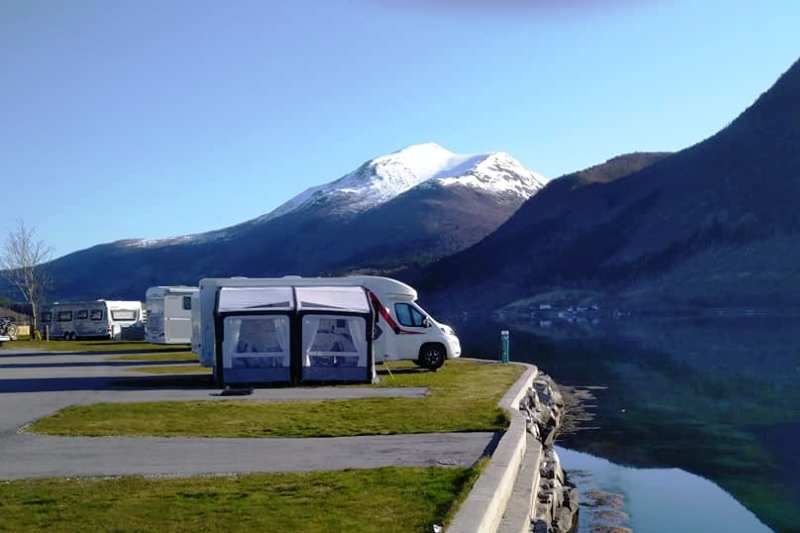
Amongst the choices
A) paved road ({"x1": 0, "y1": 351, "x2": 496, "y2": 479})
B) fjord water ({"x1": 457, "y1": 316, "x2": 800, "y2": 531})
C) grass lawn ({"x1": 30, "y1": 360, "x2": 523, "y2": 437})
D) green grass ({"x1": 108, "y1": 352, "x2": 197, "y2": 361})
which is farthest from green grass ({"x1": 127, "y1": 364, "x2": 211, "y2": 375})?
fjord water ({"x1": 457, "y1": 316, "x2": 800, "y2": 531})

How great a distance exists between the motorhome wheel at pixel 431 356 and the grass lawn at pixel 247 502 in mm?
16475

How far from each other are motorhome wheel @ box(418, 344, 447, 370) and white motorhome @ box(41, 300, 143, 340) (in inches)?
1515

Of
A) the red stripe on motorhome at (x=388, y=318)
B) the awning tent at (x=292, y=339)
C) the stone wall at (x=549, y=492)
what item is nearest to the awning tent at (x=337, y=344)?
the awning tent at (x=292, y=339)

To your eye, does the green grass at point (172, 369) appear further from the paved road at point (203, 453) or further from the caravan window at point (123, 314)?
the caravan window at point (123, 314)

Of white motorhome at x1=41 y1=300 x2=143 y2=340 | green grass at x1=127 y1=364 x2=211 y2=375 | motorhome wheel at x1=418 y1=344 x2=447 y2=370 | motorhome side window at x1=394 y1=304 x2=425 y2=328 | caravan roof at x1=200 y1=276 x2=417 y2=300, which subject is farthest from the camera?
white motorhome at x1=41 y1=300 x2=143 y2=340

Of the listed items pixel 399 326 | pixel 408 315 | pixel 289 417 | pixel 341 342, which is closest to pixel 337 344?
pixel 341 342

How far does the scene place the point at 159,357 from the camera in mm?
38406

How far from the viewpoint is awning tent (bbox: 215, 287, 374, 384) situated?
23.4 meters

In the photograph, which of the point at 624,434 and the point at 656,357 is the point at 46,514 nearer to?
the point at 624,434

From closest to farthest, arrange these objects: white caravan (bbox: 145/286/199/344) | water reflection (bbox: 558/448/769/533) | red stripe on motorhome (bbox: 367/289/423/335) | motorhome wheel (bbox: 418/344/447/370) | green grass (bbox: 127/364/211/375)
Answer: water reflection (bbox: 558/448/769/533)
red stripe on motorhome (bbox: 367/289/423/335)
motorhome wheel (bbox: 418/344/447/370)
green grass (bbox: 127/364/211/375)
white caravan (bbox: 145/286/199/344)

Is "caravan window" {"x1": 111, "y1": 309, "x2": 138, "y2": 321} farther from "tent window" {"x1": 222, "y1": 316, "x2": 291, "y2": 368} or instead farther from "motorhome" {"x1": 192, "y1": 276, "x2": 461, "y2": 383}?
"tent window" {"x1": 222, "y1": 316, "x2": 291, "y2": 368}

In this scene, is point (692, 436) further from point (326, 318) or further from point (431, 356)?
point (326, 318)

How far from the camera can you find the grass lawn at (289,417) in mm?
15148

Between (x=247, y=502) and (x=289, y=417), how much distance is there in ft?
23.4
